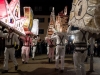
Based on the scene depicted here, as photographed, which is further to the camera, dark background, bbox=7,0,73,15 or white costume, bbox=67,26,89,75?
dark background, bbox=7,0,73,15

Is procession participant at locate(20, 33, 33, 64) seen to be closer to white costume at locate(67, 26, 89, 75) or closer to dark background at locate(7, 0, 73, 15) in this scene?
white costume at locate(67, 26, 89, 75)

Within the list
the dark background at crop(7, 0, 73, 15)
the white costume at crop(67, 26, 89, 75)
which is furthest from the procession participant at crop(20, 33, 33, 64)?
the dark background at crop(7, 0, 73, 15)

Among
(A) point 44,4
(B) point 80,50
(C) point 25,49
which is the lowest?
(C) point 25,49

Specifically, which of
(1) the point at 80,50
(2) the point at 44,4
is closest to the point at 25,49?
(1) the point at 80,50

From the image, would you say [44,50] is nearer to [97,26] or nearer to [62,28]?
[62,28]

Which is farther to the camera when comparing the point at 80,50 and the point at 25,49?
the point at 25,49

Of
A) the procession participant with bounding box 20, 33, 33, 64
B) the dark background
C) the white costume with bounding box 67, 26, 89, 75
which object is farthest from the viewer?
the dark background

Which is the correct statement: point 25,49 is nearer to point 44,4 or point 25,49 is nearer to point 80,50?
point 80,50

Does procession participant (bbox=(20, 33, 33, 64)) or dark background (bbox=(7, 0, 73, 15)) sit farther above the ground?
dark background (bbox=(7, 0, 73, 15))

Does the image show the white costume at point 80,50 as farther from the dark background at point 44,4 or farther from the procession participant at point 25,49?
the dark background at point 44,4

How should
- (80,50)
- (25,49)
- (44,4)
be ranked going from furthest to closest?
(44,4) < (25,49) < (80,50)

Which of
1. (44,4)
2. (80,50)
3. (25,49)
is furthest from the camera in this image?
(44,4)

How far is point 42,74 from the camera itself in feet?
28.0

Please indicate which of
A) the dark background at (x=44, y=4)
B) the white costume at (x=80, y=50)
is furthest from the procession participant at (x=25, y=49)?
the dark background at (x=44, y=4)
